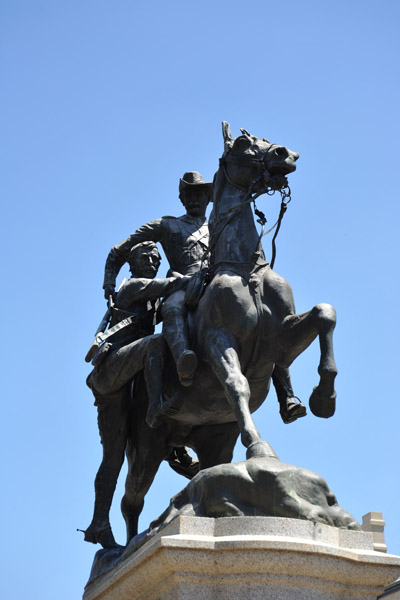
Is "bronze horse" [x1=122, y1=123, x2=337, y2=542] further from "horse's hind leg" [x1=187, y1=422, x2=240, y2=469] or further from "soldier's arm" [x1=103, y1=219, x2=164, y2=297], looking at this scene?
"soldier's arm" [x1=103, y1=219, x2=164, y2=297]

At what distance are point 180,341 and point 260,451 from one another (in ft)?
5.72

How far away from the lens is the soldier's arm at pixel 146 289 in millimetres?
10938

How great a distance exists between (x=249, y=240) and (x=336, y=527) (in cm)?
324

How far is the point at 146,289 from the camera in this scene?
11094 millimetres

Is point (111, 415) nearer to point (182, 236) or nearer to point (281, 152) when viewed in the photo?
point (182, 236)

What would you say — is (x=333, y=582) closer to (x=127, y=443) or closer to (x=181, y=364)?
(x=181, y=364)

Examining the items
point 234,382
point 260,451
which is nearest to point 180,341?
point 234,382

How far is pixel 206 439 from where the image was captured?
10.9 metres

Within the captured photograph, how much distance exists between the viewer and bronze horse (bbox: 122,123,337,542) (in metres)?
9.62

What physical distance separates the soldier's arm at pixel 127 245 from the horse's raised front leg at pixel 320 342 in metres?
2.41

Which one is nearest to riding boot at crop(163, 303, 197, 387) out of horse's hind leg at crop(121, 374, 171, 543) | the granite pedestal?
horse's hind leg at crop(121, 374, 171, 543)

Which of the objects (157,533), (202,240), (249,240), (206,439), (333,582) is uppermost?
(202,240)

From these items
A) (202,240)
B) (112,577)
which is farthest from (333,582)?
(202,240)

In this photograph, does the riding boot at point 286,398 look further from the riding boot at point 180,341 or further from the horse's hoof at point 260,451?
the horse's hoof at point 260,451
